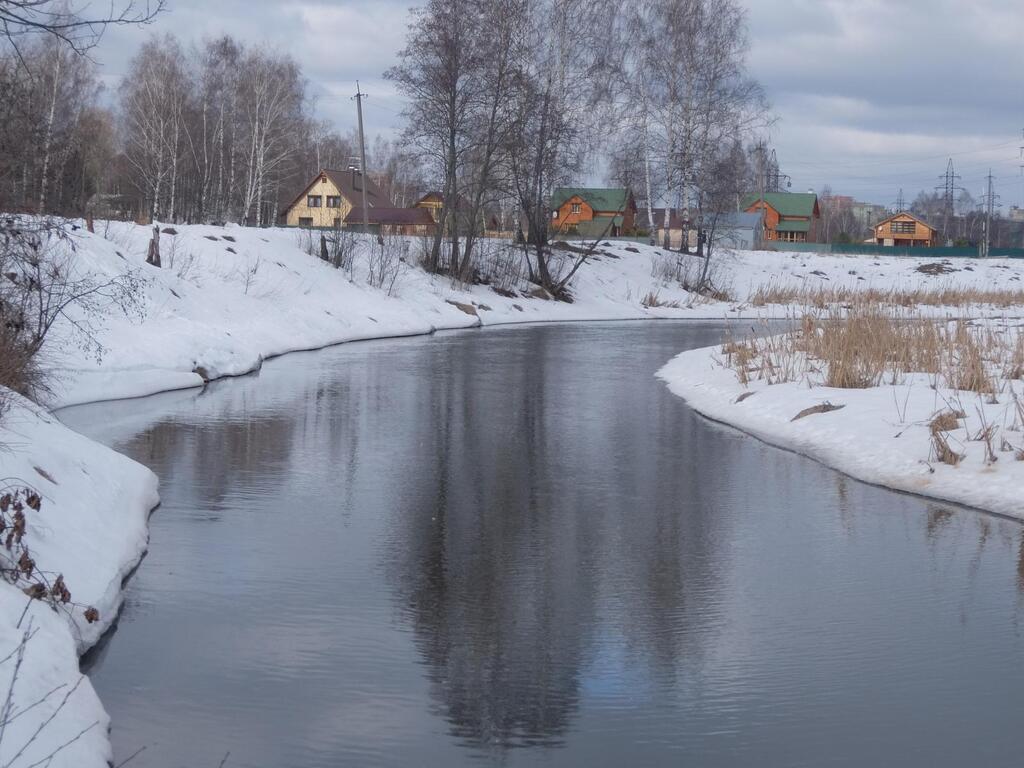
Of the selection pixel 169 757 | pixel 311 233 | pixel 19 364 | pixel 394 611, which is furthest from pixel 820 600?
pixel 311 233

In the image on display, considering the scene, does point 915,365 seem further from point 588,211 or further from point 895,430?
point 588,211

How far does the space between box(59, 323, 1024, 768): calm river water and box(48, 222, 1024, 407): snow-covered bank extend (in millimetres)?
5617

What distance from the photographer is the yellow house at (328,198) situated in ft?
290

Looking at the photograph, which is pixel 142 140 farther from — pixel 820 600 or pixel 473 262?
pixel 820 600

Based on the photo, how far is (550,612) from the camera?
7777mm

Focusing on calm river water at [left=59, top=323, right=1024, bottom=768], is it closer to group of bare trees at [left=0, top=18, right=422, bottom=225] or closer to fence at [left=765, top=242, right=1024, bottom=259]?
group of bare trees at [left=0, top=18, right=422, bottom=225]

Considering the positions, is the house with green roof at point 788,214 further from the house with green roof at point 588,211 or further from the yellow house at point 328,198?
the yellow house at point 328,198

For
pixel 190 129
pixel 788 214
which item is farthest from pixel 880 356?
pixel 788 214

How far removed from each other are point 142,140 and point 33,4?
2187 inches

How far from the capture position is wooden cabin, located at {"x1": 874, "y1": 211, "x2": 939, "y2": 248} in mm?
123938

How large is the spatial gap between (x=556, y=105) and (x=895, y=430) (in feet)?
110

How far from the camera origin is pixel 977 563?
929cm

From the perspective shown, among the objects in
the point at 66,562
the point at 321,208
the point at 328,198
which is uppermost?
the point at 328,198

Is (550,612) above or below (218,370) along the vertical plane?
below
